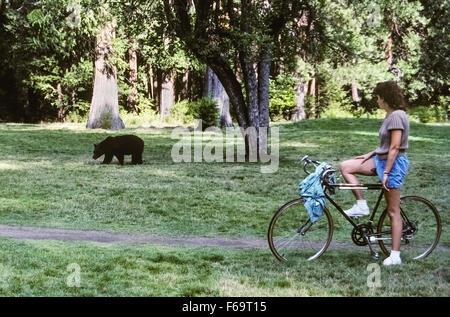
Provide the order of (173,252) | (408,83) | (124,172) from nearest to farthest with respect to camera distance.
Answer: (173,252), (124,172), (408,83)

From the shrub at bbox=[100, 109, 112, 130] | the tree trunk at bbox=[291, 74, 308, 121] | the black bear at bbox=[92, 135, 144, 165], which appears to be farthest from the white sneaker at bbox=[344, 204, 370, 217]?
→ the tree trunk at bbox=[291, 74, 308, 121]

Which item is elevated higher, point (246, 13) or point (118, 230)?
point (246, 13)

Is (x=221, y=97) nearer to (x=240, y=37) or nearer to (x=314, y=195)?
(x=240, y=37)

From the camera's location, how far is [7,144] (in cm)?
2375

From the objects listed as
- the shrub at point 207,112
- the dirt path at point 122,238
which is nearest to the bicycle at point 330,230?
the dirt path at point 122,238

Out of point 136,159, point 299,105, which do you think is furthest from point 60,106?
point 136,159

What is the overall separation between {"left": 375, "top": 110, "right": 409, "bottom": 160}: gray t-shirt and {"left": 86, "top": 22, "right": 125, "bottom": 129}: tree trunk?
26.0m

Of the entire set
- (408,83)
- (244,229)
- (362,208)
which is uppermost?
(408,83)

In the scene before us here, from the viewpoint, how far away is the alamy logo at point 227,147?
1881cm
